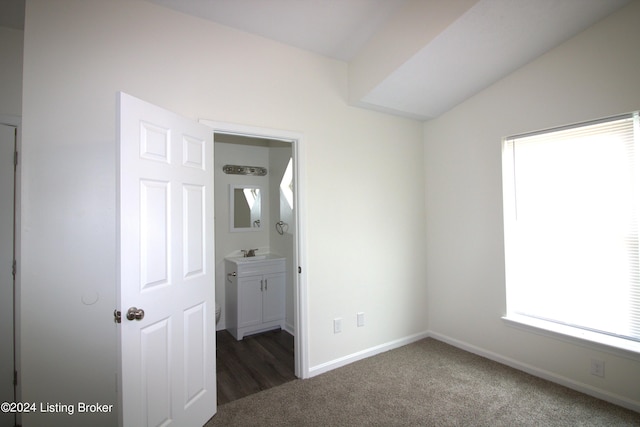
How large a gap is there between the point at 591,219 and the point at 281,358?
3.04 m

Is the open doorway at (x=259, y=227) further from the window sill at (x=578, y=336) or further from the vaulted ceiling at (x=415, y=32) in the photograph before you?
the window sill at (x=578, y=336)

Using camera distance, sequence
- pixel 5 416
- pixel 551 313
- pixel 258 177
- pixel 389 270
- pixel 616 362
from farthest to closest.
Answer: pixel 258 177, pixel 389 270, pixel 551 313, pixel 616 362, pixel 5 416

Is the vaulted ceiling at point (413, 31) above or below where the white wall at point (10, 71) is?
above

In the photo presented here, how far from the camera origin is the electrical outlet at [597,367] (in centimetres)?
229

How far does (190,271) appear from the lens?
2.02 metres

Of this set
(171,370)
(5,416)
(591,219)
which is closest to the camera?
(171,370)

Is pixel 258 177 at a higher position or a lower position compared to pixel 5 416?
higher

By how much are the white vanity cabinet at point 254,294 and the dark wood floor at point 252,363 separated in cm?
14

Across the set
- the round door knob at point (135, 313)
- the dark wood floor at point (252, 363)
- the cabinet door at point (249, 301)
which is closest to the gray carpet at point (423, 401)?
the dark wood floor at point (252, 363)

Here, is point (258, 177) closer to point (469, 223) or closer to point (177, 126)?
point (177, 126)

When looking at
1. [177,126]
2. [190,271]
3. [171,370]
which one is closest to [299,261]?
[190,271]

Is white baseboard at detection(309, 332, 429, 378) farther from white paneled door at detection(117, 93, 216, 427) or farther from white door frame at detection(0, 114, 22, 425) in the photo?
white door frame at detection(0, 114, 22, 425)

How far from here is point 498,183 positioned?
2922 mm

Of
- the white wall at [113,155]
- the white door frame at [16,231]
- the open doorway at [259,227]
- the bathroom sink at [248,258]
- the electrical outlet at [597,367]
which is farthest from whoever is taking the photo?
the bathroom sink at [248,258]
